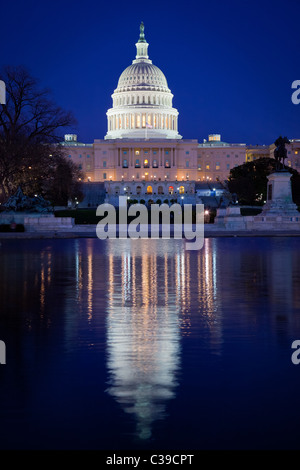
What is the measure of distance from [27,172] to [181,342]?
46.2m

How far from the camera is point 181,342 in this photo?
923 cm

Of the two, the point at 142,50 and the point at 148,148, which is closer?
the point at 148,148

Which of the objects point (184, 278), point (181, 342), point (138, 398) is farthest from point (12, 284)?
point (138, 398)

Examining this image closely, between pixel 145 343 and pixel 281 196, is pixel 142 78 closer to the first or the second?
pixel 281 196

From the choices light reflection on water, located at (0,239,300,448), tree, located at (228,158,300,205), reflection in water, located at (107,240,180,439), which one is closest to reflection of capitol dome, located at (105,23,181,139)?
tree, located at (228,158,300,205)

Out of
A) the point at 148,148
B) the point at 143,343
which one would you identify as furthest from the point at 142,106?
the point at 143,343

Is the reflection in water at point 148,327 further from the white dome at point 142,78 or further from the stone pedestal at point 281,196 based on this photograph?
the white dome at point 142,78

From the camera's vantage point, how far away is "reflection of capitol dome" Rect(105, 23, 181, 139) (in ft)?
506

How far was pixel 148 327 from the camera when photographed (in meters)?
10.4

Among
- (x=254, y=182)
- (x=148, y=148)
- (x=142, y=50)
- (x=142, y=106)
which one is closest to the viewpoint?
(x=254, y=182)

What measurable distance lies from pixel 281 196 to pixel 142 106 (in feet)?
361

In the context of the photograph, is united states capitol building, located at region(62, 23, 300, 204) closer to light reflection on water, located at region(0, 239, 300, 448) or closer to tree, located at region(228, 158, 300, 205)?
tree, located at region(228, 158, 300, 205)

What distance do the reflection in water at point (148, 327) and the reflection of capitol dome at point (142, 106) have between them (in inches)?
5334

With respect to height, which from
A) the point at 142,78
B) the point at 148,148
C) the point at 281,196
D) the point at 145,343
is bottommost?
the point at 145,343
